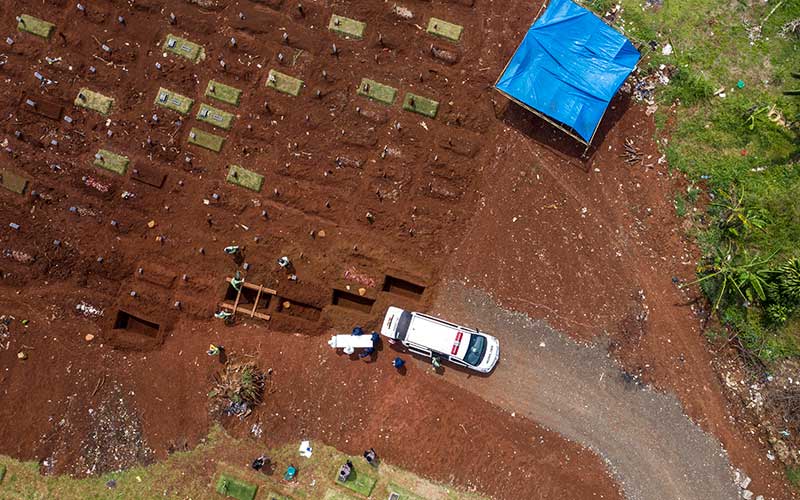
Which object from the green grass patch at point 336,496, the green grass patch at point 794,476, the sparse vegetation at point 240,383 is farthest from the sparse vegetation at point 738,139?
the sparse vegetation at point 240,383

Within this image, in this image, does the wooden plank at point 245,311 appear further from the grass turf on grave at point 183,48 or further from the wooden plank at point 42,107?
the wooden plank at point 42,107

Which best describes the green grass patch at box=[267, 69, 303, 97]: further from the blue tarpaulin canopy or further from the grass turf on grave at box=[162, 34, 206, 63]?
the blue tarpaulin canopy

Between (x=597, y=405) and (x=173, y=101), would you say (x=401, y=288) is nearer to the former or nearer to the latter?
(x=597, y=405)

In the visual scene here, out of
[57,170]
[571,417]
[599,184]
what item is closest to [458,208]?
[599,184]


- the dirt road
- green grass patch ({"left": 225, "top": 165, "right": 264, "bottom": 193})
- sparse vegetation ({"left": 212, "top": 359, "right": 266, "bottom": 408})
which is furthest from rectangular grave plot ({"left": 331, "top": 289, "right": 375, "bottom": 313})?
green grass patch ({"left": 225, "top": 165, "right": 264, "bottom": 193})

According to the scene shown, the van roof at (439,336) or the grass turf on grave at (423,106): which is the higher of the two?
the grass turf on grave at (423,106)

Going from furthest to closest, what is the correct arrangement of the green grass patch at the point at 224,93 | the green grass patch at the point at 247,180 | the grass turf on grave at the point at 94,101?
1. the grass turf on grave at the point at 94,101
2. the green grass patch at the point at 224,93
3. the green grass patch at the point at 247,180

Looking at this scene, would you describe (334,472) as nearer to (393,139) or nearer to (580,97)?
(393,139)
